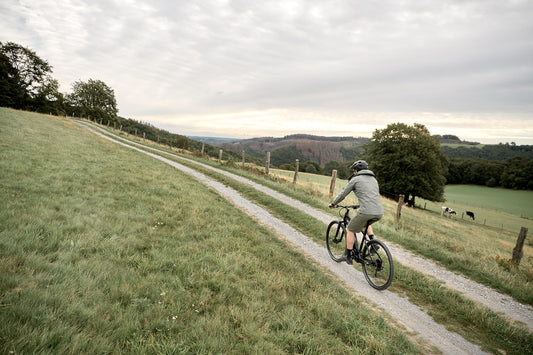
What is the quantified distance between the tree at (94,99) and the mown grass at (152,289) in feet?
270

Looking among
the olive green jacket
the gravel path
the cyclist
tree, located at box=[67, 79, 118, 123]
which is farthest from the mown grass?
tree, located at box=[67, 79, 118, 123]

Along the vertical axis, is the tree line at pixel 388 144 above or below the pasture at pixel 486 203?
above

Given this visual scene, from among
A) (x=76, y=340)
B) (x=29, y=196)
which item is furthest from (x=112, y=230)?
(x=76, y=340)

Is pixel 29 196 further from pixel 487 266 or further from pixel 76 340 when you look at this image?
pixel 487 266

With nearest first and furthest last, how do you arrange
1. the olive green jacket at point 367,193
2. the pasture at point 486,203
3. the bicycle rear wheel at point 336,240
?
the olive green jacket at point 367,193 < the bicycle rear wheel at point 336,240 < the pasture at point 486,203

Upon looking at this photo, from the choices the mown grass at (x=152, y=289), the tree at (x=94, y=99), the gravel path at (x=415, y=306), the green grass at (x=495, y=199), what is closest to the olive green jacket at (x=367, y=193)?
the gravel path at (x=415, y=306)

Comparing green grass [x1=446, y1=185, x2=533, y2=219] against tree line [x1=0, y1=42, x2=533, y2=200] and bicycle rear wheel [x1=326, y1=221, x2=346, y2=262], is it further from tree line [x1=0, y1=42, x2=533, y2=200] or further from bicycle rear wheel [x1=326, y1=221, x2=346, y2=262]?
bicycle rear wheel [x1=326, y1=221, x2=346, y2=262]

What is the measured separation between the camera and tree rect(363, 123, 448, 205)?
36.4m

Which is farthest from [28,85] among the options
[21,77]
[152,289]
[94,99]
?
[152,289]

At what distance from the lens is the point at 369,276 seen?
581cm

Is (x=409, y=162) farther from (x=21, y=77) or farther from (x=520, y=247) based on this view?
(x=21, y=77)

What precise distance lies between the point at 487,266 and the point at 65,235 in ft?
37.8

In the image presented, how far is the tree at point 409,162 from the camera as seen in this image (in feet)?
119

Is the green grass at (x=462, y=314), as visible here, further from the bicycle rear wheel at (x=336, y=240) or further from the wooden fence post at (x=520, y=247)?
the wooden fence post at (x=520, y=247)
